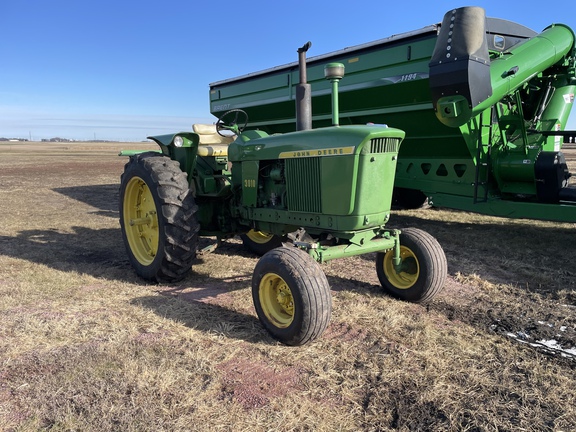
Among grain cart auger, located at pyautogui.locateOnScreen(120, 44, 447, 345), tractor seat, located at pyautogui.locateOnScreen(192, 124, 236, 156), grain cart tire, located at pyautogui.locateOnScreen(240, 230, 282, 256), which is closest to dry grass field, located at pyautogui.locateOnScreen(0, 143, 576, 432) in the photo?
grain cart auger, located at pyautogui.locateOnScreen(120, 44, 447, 345)

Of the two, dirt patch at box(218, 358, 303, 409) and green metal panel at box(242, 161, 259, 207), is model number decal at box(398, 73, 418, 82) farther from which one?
dirt patch at box(218, 358, 303, 409)

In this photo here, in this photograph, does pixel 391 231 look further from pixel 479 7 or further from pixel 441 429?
pixel 479 7

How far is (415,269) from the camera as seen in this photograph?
4.03m

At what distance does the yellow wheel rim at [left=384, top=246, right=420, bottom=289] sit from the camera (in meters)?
3.99

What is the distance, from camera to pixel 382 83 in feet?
20.7

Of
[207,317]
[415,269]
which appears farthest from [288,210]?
[415,269]

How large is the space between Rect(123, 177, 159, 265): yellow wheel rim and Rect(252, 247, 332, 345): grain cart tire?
1.77 metres

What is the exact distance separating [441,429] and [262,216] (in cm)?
246

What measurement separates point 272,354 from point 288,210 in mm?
1335

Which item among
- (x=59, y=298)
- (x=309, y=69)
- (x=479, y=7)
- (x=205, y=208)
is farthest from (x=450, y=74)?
(x=59, y=298)

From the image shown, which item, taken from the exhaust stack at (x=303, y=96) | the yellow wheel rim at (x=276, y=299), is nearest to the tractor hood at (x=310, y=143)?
the exhaust stack at (x=303, y=96)

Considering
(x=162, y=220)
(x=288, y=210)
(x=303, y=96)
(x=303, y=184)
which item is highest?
(x=303, y=96)

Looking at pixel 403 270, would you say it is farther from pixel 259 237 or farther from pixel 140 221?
pixel 140 221

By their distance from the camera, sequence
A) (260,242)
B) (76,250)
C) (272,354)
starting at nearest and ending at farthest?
(272,354) < (260,242) < (76,250)
